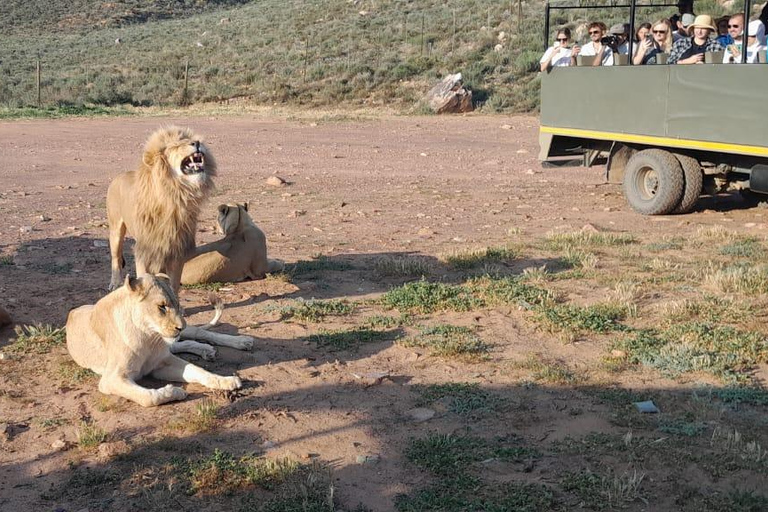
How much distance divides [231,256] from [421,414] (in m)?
3.47

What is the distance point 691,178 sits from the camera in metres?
11.6

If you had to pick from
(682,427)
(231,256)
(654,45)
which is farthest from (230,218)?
(654,45)

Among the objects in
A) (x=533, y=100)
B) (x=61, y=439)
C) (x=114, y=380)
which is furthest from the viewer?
(x=533, y=100)

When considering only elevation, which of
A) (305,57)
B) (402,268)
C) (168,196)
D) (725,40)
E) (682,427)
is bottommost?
(682,427)

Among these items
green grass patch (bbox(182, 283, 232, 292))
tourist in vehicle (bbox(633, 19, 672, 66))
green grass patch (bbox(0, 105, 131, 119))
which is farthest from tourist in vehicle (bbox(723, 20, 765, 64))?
green grass patch (bbox(0, 105, 131, 119))

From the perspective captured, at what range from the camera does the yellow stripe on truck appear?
33.4ft

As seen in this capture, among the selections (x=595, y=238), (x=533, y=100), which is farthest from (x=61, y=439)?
(x=533, y=100)

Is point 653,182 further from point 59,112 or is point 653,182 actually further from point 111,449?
point 59,112

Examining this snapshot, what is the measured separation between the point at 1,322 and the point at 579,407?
444 cm

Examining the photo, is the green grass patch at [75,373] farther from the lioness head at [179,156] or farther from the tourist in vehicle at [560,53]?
the tourist in vehicle at [560,53]

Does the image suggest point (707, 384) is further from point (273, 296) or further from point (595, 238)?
point (595, 238)

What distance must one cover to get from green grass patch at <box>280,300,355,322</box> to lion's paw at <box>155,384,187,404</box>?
74.6 inches

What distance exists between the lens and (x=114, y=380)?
5.61 m

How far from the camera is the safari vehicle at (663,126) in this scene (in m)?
10.2
